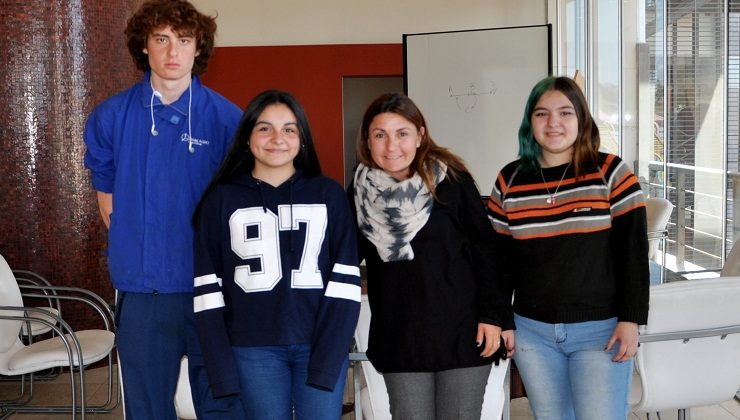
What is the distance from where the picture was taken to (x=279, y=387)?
6.48ft

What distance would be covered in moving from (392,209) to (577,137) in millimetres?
565

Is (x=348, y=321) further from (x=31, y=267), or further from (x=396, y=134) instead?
(x=31, y=267)

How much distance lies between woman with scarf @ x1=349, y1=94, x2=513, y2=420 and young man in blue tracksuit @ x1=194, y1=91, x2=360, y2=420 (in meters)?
0.10

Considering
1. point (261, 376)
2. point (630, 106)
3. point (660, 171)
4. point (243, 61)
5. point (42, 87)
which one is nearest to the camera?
point (261, 376)

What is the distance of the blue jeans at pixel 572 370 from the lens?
82.7 inches

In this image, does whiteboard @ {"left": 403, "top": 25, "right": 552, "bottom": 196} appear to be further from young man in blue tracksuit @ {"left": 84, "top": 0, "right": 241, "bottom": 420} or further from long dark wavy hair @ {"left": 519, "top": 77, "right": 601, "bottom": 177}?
young man in blue tracksuit @ {"left": 84, "top": 0, "right": 241, "bottom": 420}

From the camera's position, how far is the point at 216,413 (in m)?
2.08

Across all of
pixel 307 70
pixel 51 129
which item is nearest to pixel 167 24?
pixel 51 129

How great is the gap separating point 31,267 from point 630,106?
4.24 meters

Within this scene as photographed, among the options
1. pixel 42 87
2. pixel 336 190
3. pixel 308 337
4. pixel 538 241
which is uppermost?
pixel 42 87

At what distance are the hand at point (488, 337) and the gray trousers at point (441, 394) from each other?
0.18ft

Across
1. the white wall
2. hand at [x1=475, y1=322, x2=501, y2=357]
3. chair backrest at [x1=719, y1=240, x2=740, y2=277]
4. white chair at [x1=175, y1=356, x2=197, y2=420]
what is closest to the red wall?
the white wall

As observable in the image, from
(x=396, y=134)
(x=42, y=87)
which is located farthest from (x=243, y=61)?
(x=396, y=134)

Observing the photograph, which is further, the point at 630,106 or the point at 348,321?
the point at 630,106
